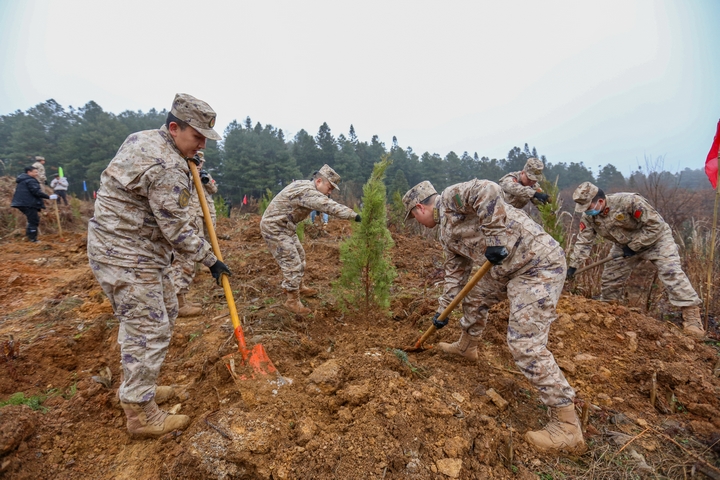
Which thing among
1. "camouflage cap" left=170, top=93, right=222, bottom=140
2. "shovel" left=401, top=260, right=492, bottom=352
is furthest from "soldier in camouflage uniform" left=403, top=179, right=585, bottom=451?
"camouflage cap" left=170, top=93, right=222, bottom=140

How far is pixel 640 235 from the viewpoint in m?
4.82

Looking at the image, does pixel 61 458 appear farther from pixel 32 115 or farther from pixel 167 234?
pixel 32 115

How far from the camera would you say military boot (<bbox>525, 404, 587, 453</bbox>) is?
2314 millimetres

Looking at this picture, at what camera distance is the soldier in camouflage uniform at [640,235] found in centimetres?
462

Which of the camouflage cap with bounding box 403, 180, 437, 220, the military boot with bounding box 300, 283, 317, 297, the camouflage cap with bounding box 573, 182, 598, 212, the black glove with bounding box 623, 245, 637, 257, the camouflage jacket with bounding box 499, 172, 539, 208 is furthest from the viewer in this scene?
the camouflage jacket with bounding box 499, 172, 539, 208

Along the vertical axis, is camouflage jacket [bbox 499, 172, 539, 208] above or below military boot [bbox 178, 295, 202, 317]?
above

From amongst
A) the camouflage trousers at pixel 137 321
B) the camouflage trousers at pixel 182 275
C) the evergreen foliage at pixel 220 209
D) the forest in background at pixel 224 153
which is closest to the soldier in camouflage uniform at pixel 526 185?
the camouflage trousers at pixel 182 275

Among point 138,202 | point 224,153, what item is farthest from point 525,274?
point 224,153

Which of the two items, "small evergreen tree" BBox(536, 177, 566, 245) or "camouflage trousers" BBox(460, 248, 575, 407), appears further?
"small evergreen tree" BBox(536, 177, 566, 245)

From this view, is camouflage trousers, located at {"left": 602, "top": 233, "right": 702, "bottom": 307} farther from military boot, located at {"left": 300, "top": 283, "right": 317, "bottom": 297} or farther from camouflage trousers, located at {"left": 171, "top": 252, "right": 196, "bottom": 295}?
camouflage trousers, located at {"left": 171, "top": 252, "right": 196, "bottom": 295}

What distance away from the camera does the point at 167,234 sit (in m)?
2.33

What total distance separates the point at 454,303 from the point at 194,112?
8.85ft

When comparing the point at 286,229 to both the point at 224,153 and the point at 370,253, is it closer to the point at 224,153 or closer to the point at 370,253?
the point at 370,253

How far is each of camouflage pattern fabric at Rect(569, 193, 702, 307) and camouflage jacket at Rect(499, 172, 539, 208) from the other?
99 cm
